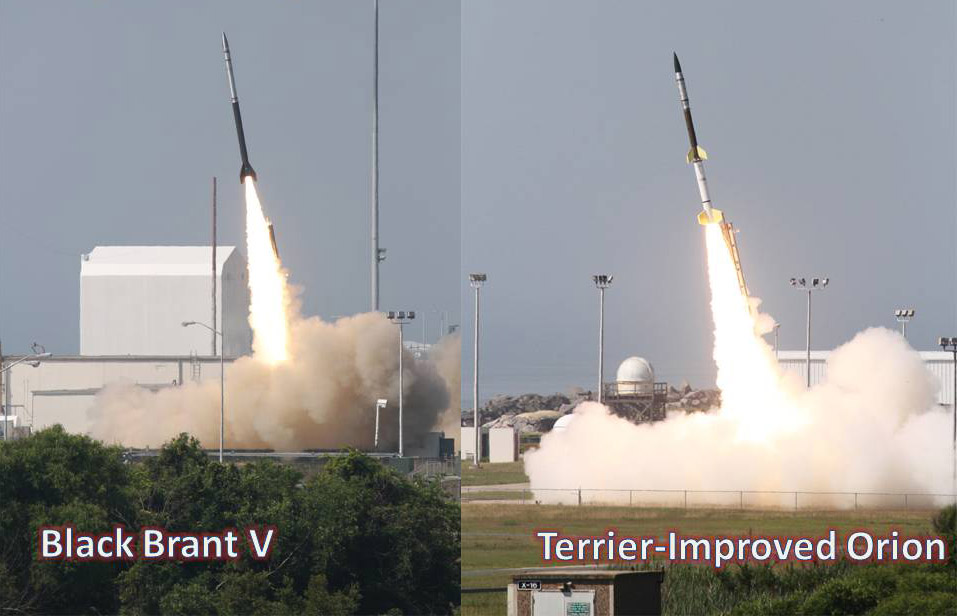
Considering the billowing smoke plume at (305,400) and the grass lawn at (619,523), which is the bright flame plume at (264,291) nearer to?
the billowing smoke plume at (305,400)

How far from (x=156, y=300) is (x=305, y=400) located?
613cm

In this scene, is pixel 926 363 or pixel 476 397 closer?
pixel 476 397

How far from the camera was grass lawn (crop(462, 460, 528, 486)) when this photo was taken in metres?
65.4

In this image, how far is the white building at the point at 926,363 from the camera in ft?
243

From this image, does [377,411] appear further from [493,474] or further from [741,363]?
[741,363]

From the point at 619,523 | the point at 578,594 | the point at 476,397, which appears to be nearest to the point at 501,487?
the point at 476,397

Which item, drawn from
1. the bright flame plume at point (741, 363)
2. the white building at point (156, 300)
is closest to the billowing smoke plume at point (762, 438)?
the bright flame plume at point (741, 363)

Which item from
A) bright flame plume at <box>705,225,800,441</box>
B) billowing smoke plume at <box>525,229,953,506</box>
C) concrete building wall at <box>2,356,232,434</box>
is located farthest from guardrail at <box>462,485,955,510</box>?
concrete building wall at <box>2,356,232,434</box>

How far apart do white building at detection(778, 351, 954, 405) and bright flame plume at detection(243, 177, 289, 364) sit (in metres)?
22.0

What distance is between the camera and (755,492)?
59188 millimetres

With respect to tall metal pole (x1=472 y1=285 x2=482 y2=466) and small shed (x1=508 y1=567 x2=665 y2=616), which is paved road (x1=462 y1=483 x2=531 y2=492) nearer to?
tall metal pole (x1=472 y1=285 x2=482 y2=466)

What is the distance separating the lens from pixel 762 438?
203ft

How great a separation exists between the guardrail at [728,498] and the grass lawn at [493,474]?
3.05m

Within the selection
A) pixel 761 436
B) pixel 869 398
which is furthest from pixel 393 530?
pixel 869 398
